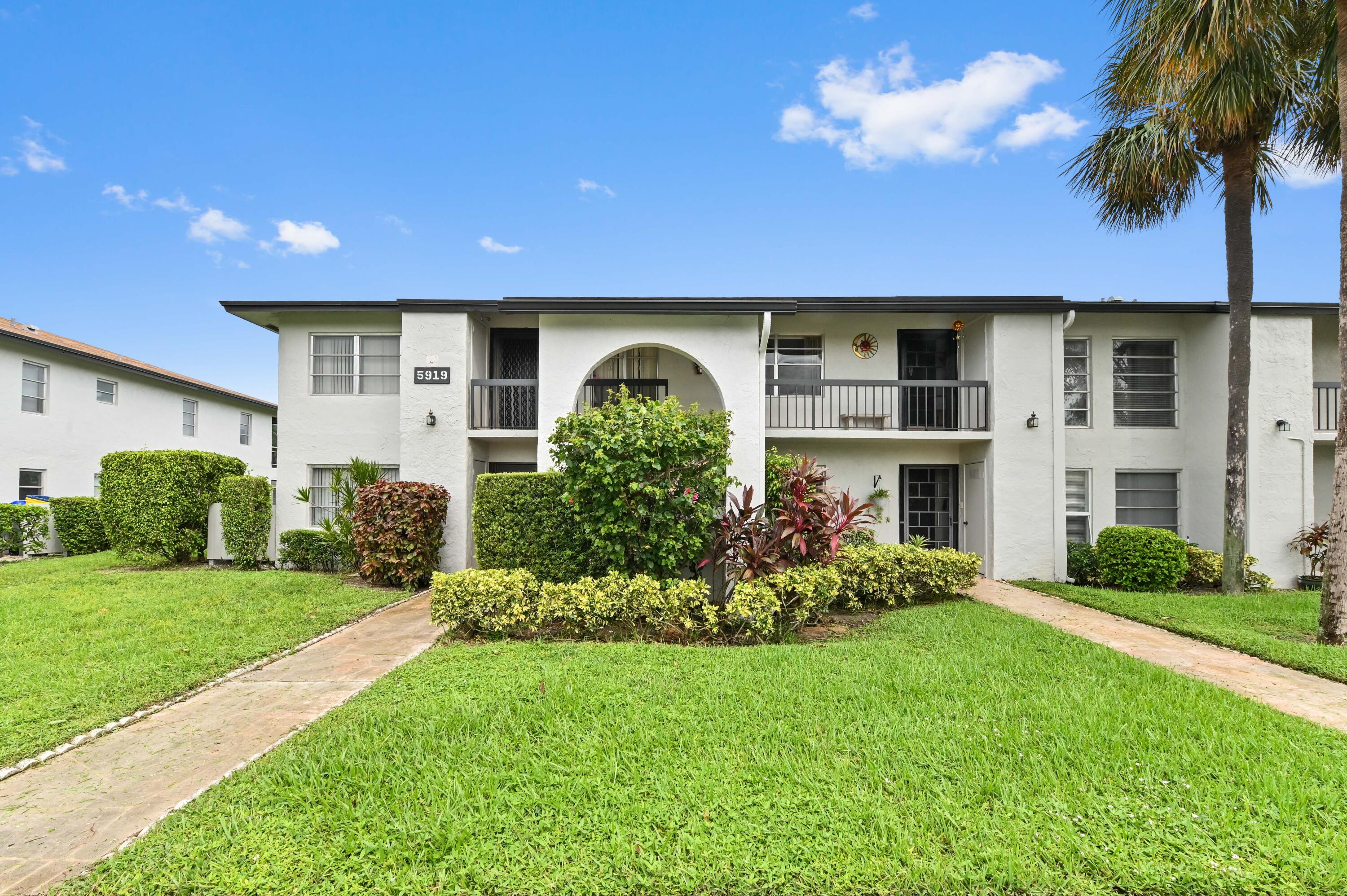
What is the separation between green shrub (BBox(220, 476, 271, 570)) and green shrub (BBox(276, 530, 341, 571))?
1.32ft

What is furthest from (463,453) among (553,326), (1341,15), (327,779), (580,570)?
(1341,15)

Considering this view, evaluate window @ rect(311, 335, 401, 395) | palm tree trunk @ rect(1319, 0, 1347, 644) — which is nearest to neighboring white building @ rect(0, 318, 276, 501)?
window @ rect(311, 335, 401, 395)

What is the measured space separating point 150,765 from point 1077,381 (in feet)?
48.6

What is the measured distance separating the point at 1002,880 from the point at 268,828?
359cm

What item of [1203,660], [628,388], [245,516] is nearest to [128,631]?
[245,516]

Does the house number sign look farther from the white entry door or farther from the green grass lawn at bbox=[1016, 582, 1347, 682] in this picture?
the green grass lawn at bbox=[1016, 582, 1347, 682]

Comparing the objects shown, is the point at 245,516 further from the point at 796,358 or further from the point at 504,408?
the point at 796,358

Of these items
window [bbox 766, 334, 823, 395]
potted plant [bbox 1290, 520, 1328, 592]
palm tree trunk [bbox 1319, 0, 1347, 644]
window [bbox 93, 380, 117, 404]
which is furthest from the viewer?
window [bbox 93, 380, 117, 404]

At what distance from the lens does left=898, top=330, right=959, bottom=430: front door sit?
1216 cm

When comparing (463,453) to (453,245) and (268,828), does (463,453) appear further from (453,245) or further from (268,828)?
(268,828)

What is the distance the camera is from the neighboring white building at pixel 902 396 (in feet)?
33.0

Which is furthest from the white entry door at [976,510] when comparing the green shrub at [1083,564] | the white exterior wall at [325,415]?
the white exterior wall at [325,415]

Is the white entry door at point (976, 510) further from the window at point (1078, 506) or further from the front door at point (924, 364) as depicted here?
the window at point (1078, 506)

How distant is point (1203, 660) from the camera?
6.05 m
